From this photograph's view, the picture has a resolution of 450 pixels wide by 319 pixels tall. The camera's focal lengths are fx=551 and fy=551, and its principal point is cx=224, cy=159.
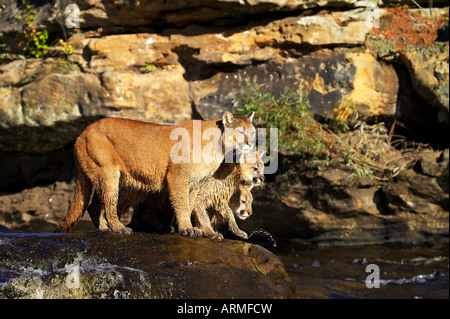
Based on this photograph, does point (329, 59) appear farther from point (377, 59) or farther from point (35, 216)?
point (35, 216)

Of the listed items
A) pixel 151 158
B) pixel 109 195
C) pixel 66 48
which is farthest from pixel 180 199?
pixel 66 48

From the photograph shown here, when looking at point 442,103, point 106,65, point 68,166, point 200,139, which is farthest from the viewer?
point 68,166

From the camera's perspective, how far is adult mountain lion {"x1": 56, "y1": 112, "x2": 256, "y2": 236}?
619cm

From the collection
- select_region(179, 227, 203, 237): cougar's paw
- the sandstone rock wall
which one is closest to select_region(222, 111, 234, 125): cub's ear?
select_region(179, 227, 203, 237): cougar's paw

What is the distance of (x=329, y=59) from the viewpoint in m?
11.0

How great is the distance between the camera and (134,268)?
4938 millimetres

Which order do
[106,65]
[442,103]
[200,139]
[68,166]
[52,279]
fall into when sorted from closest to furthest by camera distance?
[52,279] < [200,139] < [442,103] < [106,65] < [68,166]

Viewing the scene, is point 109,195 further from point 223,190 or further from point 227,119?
point 227,119

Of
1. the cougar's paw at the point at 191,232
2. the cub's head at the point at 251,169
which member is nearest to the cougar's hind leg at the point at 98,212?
the cougar's paw at the point at 191,232

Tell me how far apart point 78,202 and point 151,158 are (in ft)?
3.43

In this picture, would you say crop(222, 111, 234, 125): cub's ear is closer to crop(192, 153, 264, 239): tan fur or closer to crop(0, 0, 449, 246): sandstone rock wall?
crop(192, 153, 264, 239): tan fur

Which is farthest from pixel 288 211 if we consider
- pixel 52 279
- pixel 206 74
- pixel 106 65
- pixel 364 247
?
pixel 52 279

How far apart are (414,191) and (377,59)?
275 centimetres

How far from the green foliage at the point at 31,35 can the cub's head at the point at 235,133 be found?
6.87m
